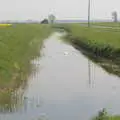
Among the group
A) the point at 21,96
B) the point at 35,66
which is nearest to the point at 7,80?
the point at 21,96

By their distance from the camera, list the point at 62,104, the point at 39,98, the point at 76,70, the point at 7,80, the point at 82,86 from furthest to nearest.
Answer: the point at 76,70 → the point at 82,86 → the point at 7,80 → the point at 39,98 → the point at 62,104

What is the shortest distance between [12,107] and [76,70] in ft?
32.8

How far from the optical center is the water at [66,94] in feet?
34.6

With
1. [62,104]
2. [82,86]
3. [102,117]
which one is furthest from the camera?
[82,86]

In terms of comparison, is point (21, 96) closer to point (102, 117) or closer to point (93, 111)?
point (93, 111)

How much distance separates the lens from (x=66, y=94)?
13.6 metres

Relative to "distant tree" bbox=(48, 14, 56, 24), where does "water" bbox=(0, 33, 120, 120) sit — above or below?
below

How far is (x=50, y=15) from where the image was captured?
359ft

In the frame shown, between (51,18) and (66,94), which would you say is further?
(51,18)

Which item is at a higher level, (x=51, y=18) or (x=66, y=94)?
(x=51, y=18)

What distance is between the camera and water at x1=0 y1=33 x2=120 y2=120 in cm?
1055

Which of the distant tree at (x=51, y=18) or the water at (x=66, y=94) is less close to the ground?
the distant tree at (x=51, y=18)

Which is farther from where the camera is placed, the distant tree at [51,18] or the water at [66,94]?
the distant tree at [51,18]

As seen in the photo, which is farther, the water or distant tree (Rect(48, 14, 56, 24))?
distant tree (Rect(48, 14, 56, 24))
